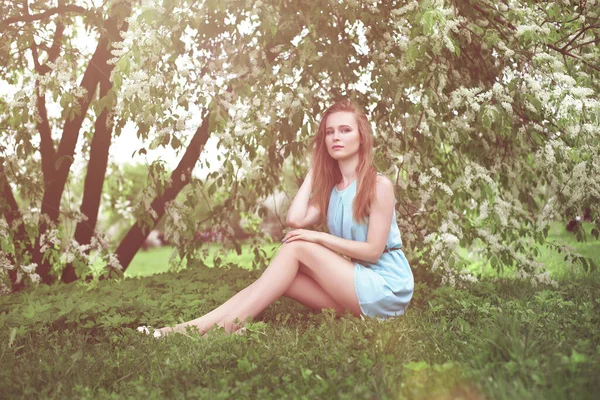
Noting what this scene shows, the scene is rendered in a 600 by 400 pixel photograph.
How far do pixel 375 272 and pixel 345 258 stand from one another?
22 cm

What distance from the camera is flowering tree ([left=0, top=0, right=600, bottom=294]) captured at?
4168 millimetres

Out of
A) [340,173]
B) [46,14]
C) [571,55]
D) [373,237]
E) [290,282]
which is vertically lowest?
[290,282]

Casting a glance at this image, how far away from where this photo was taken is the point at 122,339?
11.8 feet

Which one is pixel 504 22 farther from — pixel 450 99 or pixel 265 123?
pixel 265 123

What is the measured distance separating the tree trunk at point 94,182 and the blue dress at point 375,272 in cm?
315

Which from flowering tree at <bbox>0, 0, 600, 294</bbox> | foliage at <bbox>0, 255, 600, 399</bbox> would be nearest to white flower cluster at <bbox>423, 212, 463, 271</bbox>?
flowering tree at <bbox>0, 0, 600, 294</bbox>

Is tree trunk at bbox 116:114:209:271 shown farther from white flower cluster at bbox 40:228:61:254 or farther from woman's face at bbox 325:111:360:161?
woman's face at bbox 325:111:360:161


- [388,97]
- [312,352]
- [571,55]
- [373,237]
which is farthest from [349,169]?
[571,55]

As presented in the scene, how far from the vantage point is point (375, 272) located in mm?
3922

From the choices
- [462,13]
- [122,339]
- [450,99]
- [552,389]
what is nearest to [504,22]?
[462,13]

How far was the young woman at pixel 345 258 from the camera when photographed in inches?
150

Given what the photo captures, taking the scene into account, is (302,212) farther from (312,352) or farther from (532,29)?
(532,29)

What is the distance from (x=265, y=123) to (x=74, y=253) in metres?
2.16

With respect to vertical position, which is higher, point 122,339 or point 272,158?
point 272,158
